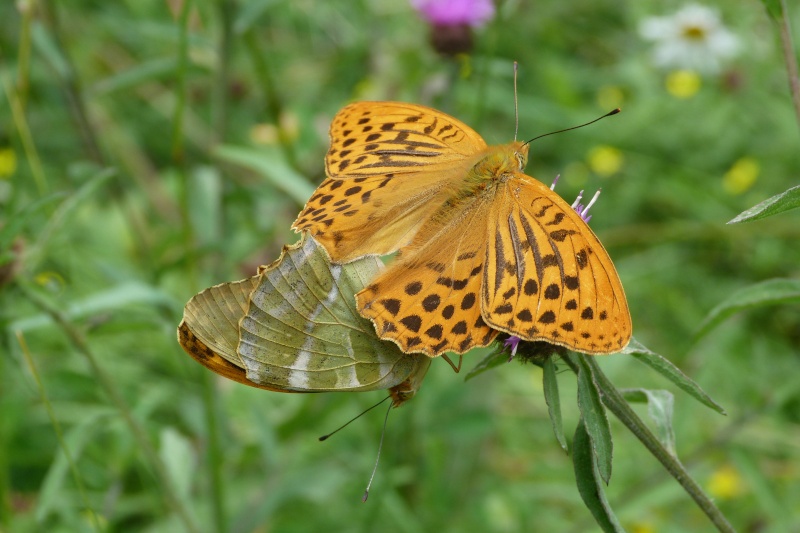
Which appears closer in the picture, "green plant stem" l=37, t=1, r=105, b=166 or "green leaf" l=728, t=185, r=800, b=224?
"green leaf" l=728, t=185, r=800, b=224

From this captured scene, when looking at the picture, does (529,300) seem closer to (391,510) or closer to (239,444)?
(391,510)

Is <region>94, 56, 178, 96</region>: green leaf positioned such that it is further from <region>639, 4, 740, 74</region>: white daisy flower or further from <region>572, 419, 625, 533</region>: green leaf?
<region>639, 4, 740, 74</region>: white daisy flower

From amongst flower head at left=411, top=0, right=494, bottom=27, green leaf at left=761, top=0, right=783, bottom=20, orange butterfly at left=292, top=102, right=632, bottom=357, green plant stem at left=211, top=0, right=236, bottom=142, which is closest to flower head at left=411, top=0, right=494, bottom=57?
flower head at left=411, top=0, right=494, bottom=27

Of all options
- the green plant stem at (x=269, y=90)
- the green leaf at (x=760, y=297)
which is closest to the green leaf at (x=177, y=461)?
the green plant stem at (x=269, y=90)

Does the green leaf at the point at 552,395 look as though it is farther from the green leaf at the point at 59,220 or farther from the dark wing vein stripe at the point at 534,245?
the green leaf at the point at 59,220

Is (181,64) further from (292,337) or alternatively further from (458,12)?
(458,12)

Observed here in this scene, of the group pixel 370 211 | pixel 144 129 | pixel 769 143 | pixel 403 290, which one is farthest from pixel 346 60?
pixel 403 290

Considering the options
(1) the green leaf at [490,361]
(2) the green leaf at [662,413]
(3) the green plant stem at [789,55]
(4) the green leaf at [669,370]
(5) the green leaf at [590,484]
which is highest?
(3) the green plant stem at [789,55]
